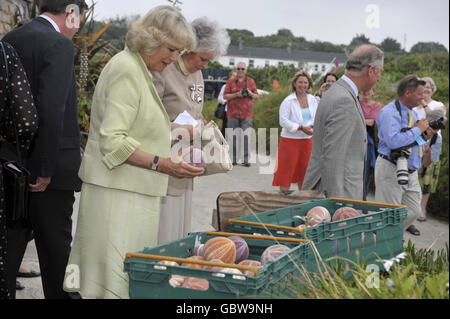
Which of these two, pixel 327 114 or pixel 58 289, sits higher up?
pixel 327 114

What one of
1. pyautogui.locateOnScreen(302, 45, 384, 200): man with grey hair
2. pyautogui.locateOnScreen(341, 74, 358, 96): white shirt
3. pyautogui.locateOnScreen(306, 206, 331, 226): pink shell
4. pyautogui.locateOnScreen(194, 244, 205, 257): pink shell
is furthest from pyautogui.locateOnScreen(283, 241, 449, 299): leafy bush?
pyautogui.locateOnScreen(341, 74, 358, 96): white shirt

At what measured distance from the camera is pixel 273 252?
7.29 feet

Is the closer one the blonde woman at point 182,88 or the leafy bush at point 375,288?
the leafy bush at point 375,288

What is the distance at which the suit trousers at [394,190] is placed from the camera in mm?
4918

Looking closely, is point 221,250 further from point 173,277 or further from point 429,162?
point 429,162

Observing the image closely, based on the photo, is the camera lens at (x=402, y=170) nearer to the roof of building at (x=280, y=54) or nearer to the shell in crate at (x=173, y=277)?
the shell in crate at (x=173, y=277)

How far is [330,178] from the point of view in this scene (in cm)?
360

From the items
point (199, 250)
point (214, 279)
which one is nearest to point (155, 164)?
point (199, 250)

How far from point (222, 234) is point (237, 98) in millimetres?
8035

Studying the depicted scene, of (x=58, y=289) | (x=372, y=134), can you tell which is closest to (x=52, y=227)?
(x=58, y=289)

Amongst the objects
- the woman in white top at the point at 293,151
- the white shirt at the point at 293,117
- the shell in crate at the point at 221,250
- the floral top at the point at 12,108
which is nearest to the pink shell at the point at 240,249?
the shell in crate at the point at 221,250

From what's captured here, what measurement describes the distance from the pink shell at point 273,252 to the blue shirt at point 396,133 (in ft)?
9.55
